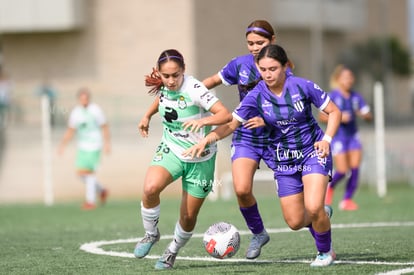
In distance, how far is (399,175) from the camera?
1077 inches

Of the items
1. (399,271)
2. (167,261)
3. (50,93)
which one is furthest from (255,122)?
(50,93)

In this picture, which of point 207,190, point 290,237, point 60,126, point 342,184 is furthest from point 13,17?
point 207,190

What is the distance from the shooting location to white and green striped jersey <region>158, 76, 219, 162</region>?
342 inches

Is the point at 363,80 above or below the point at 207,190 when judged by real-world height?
below

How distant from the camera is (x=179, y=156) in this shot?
8766mm

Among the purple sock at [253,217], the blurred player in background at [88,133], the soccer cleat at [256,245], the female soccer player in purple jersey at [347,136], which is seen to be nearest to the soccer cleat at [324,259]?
the soccer cleat at [256,245]

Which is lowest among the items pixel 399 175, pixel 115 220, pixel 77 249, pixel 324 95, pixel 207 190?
pixel 399 175

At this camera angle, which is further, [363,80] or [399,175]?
[363,80]

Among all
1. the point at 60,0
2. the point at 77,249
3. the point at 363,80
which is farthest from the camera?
the point at 363,80

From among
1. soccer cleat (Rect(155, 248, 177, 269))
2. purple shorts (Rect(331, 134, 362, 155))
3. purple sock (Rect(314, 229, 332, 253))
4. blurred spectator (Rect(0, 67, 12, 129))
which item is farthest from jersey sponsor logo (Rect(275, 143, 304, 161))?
blurred spectator (Rect(0, 67, 12, 129))

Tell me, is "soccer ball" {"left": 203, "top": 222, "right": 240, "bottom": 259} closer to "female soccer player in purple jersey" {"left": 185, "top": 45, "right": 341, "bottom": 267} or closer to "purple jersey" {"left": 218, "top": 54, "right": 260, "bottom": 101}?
"female soccer player in purple jersey" {"left": 185, "top": 45, "right": 341, "bottom": 267}

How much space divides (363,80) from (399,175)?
45.6ft

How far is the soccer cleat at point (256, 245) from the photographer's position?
30.5ft

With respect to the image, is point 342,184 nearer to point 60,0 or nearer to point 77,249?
point 60,0
